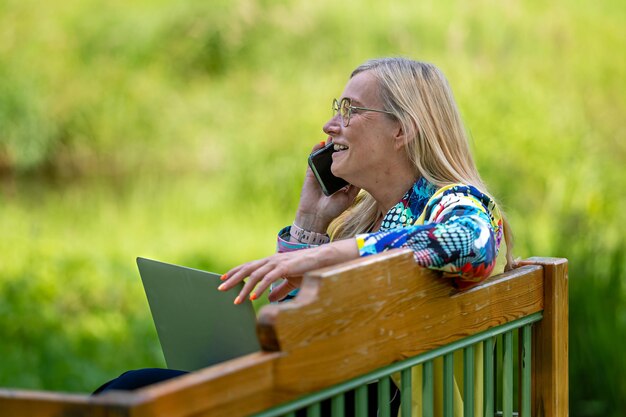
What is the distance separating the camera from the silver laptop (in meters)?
1.72

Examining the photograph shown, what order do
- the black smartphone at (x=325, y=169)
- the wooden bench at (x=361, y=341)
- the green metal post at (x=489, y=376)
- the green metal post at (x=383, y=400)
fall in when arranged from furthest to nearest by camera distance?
1. the black smartphone at (x=325, y=169)
2. the green metal post at (x=489, y=376)
3. the green metal post at (x=383, y=400)
4. the wooden bench at (x=361, y=341)

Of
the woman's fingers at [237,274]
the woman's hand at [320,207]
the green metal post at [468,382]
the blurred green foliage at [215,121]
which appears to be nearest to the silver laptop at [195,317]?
the woman's fingers at [237,274]

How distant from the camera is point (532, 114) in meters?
7.31

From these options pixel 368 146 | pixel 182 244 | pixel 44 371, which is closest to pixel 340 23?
pixel 182 244

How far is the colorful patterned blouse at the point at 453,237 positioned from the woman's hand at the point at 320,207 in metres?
0.48

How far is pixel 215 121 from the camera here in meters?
8.32

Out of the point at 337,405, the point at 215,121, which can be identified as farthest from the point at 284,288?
the point at 215,121

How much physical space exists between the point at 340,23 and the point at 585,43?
2.05m

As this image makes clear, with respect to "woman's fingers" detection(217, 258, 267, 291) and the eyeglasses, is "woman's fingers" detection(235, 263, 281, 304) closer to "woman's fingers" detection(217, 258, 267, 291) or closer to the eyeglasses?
"woman's fingers" detection(217, 258, 267, 291)

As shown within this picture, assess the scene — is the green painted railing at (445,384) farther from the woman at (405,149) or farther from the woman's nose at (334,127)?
the woman's nose at (334,127)

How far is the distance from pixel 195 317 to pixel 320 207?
2.44ft

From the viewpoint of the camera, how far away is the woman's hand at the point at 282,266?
1687 mm

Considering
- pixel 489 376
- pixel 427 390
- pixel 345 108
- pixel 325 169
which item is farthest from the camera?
pixel 325 169

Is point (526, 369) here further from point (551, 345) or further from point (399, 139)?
point (399, 139)
